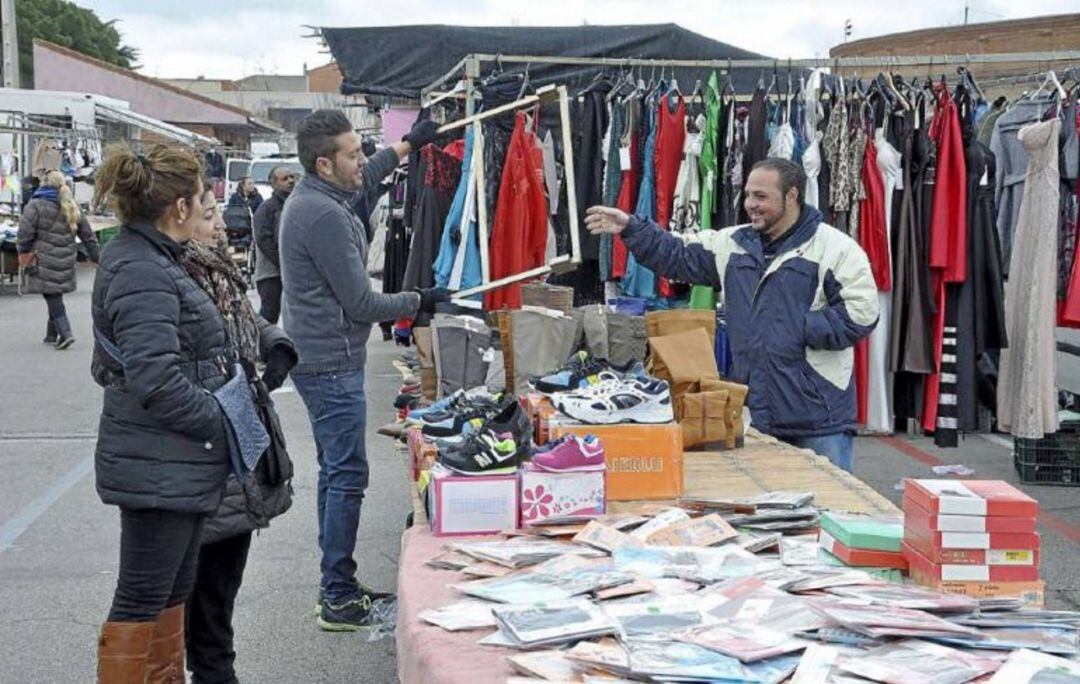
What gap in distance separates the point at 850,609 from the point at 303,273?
8.33 ft

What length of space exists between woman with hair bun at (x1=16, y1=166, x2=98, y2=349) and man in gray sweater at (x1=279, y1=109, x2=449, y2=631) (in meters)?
9.23

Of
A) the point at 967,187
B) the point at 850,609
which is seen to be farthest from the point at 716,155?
the point at 850,609

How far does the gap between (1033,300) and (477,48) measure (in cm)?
423

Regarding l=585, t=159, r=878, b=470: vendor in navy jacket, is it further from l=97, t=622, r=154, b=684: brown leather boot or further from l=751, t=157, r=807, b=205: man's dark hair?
l=97, t=622, r=154, b=684: brown leather boot

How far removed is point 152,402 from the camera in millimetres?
3180

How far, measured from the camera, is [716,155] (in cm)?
724

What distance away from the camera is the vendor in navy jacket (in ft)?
15.0

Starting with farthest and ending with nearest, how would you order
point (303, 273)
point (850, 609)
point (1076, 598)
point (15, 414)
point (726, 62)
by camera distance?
1. point (15, 414)
2. point (726, 62)
3. point (1076, 598)
4. point (303, 273)
5. point (850, 609)

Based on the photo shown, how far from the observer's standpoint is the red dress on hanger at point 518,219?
6.80 meters

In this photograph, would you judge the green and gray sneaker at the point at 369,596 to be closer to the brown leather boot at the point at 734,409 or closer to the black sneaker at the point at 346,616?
the black sneaker at the point at 346,616

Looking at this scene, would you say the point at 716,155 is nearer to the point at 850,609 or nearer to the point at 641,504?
the point at 641,504

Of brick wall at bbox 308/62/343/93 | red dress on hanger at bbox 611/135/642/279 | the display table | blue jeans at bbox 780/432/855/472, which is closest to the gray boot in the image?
red dress on hanger at bbox 611/135/642/279

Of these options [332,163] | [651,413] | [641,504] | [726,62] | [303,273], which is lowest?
[641,504]

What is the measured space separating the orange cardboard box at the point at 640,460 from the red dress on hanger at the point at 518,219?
2.95 meters
